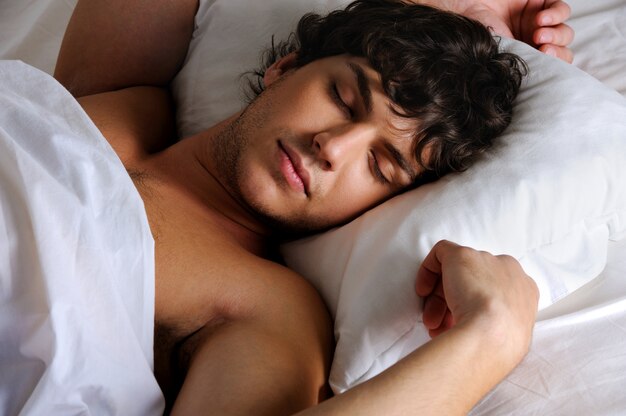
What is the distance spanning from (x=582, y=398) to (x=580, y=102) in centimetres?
47

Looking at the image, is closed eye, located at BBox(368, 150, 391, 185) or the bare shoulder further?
closed eye, located at BBox(368, 150, 391, 185)

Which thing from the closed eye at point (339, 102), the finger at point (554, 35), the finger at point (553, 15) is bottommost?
the finger at point (554, 35)

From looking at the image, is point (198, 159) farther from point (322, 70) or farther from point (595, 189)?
point (595, 189)

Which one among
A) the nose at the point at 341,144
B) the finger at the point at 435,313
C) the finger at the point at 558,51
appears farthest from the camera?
the finger at the point at 558,51

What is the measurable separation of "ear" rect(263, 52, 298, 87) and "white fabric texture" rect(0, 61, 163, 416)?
1.36 feet

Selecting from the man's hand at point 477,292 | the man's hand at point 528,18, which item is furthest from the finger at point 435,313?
the man's hand at point 528,18

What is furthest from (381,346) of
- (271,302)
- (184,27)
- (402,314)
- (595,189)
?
(184,27)

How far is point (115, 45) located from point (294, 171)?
1.88 ft

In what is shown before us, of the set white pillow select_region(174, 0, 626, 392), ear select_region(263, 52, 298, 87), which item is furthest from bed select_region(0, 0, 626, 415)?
ear select_region(263, 52, 298, 87)

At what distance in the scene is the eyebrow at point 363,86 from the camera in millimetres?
1188

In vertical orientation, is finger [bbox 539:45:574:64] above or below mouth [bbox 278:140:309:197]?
below

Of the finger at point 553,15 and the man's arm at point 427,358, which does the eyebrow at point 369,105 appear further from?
the finger at point 553,15

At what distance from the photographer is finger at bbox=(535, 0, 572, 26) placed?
4.95 feet

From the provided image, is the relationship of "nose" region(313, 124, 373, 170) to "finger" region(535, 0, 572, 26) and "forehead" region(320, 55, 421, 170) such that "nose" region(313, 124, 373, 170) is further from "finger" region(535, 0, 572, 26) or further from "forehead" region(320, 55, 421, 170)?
"finger" region(535, 0, 572, 26)
